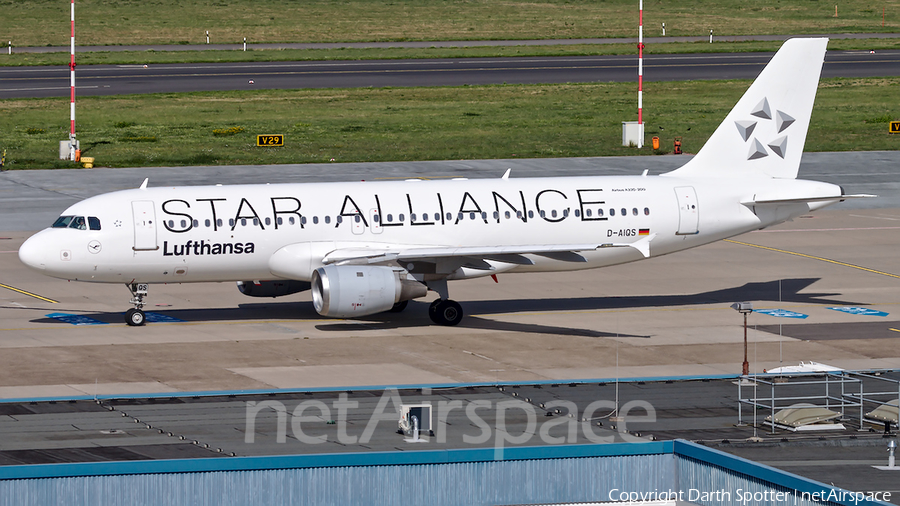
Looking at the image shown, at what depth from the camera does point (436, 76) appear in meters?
110

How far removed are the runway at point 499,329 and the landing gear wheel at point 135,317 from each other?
1.62ft

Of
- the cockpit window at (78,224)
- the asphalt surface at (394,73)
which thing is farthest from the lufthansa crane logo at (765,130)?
the asphalt surface at (394,73)

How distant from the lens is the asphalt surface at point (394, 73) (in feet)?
340

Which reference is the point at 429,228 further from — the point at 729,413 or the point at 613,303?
the point at 729,413

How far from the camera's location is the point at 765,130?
1757 inches

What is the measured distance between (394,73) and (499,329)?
7253cm

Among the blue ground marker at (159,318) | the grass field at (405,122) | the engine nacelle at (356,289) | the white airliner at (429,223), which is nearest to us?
the engine nacelle at (356,289)

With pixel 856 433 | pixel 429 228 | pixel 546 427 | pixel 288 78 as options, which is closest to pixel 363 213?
pixel 429 228

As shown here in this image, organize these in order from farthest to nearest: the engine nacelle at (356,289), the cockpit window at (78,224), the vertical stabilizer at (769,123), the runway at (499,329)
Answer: the vertical stabilizer at (769,123) → the cockpit window at (78,224) → the engine nacelle at (356,289) → the runway at (499,329)

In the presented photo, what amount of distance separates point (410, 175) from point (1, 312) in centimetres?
3217

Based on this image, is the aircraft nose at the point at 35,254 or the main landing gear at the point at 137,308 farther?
the main landing gear at the point at 137,308

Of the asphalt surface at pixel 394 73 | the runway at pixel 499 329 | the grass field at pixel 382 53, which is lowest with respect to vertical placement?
the runway at pixel 499 329

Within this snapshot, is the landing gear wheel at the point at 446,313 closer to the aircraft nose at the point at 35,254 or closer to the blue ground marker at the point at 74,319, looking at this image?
the blue ground marker at the point at 74,319

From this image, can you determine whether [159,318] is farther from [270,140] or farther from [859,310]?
[270,140]
